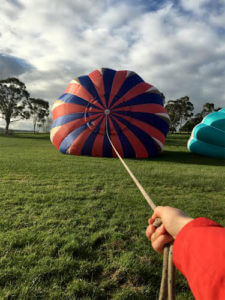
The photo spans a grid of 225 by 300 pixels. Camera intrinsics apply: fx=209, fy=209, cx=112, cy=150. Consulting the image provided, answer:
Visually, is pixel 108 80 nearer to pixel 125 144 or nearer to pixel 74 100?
pixel 74 100

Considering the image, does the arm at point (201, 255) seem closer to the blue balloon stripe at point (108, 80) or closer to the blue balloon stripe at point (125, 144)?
the blue balloon stripe at point (125, 144)

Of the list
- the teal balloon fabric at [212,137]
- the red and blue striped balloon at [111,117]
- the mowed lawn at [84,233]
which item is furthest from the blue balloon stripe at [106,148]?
the teal balloon fabric at [212,137]

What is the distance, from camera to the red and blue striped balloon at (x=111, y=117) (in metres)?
8.46

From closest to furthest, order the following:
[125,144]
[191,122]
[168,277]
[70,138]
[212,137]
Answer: [168,277]
[125,144]
[70,138]
[212,137]
[191,122]

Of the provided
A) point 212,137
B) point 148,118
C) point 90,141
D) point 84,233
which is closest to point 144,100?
point 148,118

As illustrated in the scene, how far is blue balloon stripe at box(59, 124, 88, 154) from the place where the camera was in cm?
857

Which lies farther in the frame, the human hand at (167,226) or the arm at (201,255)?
the human hand at (167,226)

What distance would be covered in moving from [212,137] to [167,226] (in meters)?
10.4

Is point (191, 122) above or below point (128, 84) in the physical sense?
above

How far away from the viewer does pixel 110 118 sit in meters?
8.54

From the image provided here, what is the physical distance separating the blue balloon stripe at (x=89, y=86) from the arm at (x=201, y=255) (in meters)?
8.15

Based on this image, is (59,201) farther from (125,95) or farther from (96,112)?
(125,95)

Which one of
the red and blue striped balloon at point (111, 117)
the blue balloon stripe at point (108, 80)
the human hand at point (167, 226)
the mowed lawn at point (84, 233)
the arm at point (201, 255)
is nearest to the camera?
the arm at point (201, 255)

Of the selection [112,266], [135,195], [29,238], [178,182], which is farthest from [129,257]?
[178,182]
